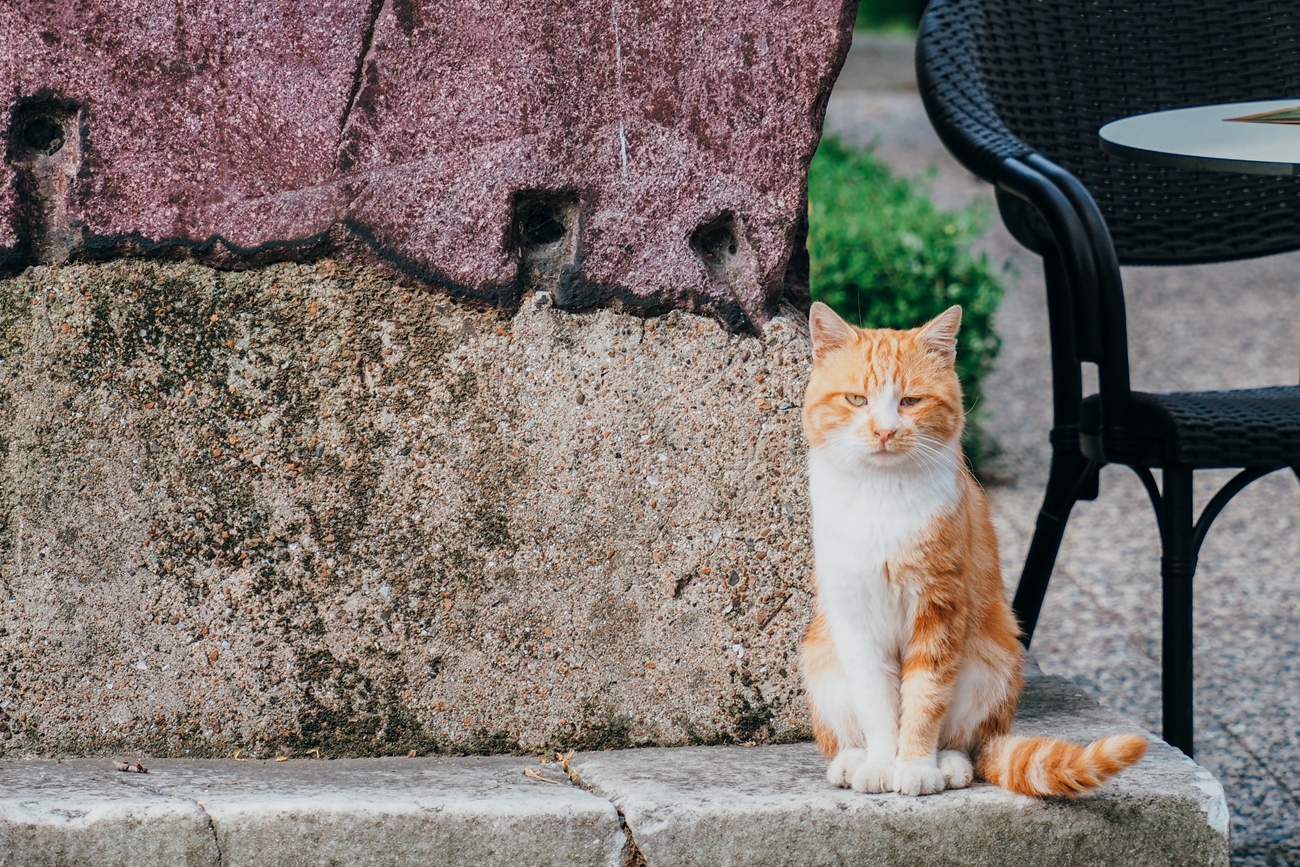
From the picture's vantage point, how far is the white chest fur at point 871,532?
1.72 metres

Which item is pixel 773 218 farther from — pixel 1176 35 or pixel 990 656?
pixel 1176 35

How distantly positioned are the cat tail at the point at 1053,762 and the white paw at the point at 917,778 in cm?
10

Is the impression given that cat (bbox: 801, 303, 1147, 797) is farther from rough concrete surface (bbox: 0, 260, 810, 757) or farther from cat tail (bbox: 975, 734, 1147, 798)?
rough concrete surface (bbox: 0, 260, 810, 757)

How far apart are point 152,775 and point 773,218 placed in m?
1.37

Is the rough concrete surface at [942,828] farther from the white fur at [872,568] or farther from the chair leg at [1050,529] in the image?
the chair leg at [1050,529]

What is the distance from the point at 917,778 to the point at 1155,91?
5.39 ft

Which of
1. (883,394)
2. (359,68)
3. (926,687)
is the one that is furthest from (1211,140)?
(359,68)

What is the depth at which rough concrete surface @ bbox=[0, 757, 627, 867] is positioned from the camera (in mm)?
1749

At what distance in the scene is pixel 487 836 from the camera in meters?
1.77

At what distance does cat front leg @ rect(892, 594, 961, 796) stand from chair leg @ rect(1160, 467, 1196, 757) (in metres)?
0.45

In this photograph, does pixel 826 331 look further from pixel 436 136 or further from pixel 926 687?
pixel 436 136

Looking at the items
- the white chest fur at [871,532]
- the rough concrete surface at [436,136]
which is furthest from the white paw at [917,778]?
the rough concrete surface at [436,136]

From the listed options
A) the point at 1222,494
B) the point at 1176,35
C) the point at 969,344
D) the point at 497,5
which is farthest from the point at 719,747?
the point at 969,344

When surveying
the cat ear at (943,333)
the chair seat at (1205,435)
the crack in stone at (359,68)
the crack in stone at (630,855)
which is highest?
the crack in stone at (359,68)
